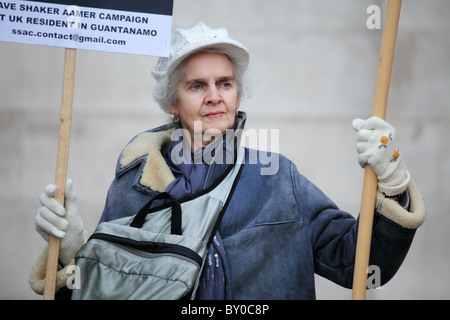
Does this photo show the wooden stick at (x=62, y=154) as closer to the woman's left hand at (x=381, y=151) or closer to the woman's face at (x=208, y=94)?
the woman's face at (x=208, y=94)

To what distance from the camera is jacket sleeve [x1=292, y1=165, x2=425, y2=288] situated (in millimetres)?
1967

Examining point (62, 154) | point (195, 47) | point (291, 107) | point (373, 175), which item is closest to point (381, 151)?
point (373, 175)

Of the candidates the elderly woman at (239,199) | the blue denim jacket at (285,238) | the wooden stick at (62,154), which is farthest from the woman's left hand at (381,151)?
the wooden stick at (62,154)

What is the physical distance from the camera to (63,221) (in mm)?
2117

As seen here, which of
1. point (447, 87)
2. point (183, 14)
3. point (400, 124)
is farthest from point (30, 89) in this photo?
point (447, 87)

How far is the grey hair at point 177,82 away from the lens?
232cm

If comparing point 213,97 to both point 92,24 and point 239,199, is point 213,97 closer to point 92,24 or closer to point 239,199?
point 239,199

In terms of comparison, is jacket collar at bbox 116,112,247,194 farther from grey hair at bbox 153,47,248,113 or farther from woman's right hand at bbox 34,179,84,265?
woman's right hand at bbox 34,179,84,265

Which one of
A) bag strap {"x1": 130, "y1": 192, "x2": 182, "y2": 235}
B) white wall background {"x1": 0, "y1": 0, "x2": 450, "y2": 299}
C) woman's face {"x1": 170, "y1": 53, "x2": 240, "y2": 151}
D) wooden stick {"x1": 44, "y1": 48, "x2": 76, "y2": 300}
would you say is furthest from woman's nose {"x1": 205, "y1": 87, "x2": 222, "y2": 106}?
white wall background {"x1": 0, "y1": 0, "x2": 450, "y2": 299}

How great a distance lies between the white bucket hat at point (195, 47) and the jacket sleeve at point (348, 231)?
20.6 inches

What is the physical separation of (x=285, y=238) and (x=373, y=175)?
41cm
